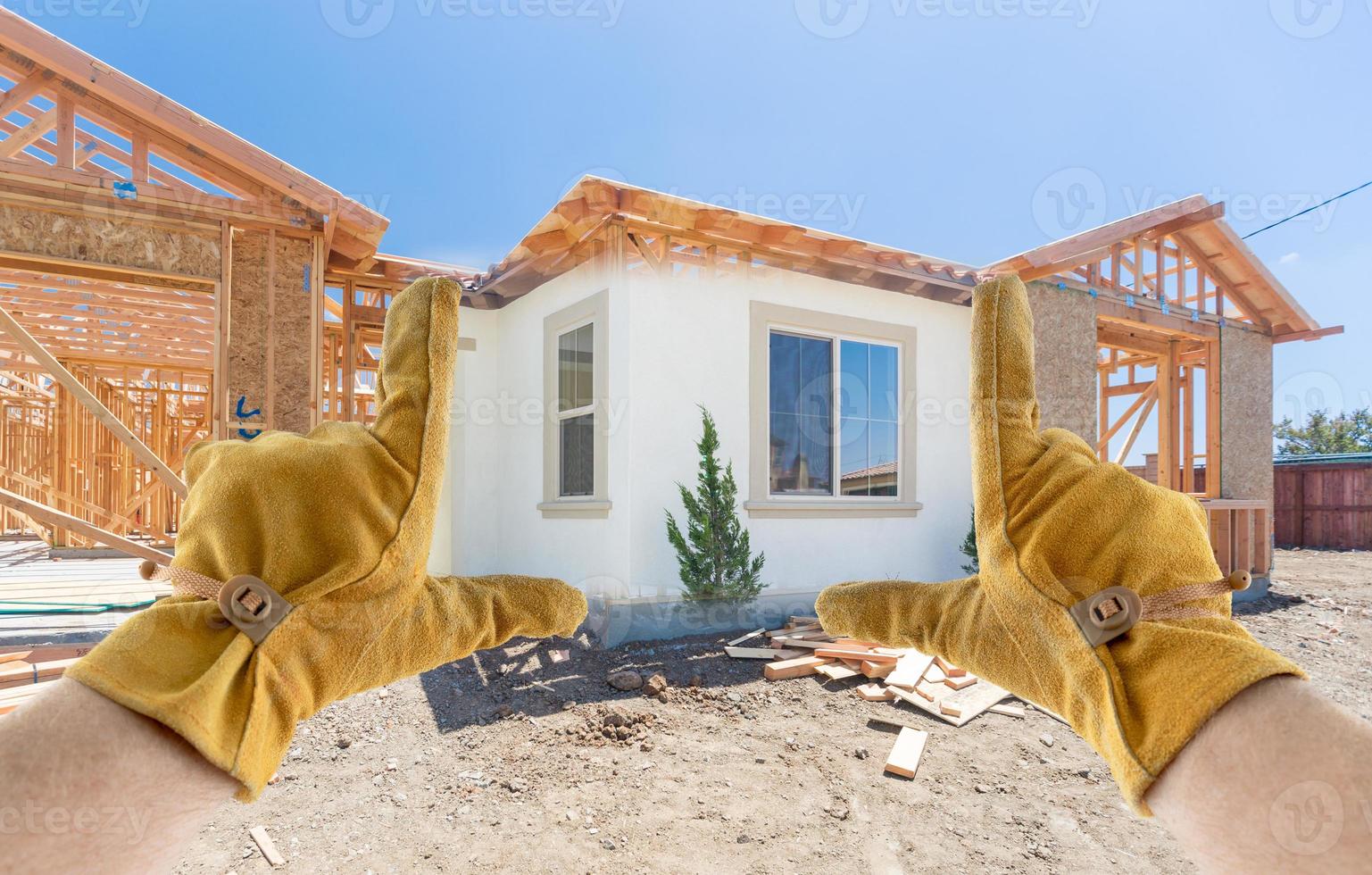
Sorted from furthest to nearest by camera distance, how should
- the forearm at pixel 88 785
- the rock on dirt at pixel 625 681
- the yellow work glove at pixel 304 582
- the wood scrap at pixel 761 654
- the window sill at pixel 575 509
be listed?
1. the window sill at pixel 575 509
2. the wood scrap at pixel 761 654
3. the rock on dirt at pixel 625 681
4. the yellow work glove at pixel 304 582
5. the forearm at pixel 88 785

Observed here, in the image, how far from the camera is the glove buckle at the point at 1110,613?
0.67 metres

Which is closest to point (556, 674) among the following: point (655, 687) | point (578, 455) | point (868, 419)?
point (655, 687)

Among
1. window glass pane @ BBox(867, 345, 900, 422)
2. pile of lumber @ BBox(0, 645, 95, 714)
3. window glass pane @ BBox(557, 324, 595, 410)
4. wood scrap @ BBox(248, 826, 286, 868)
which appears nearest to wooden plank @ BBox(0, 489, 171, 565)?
pile of lumber @ BBox(0, 645, 95, 714)

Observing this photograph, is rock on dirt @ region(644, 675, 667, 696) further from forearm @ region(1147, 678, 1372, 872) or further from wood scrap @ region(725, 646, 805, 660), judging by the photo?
forearm @ region(1147, 678, 1372, 872)

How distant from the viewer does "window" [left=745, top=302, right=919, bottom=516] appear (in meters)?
5.70

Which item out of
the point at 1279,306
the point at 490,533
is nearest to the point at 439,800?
the point at 490,533

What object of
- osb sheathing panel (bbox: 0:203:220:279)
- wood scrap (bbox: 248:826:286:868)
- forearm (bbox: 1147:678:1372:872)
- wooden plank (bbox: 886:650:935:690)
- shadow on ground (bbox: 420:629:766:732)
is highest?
osb sheathing panel (bbox: 0:203:220:279)

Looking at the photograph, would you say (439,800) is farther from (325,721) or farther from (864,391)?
(864,391)

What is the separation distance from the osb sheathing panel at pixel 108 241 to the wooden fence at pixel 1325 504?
21.8 meters

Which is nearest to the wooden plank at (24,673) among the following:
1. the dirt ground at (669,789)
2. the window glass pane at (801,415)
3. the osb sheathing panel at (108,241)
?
the dirt ground at (669,789)

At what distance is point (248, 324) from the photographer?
502cm

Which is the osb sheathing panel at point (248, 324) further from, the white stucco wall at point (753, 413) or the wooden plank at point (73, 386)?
the white stucco wall at point (753, 413)

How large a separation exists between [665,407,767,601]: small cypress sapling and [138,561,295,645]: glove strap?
→ 454 centimetres

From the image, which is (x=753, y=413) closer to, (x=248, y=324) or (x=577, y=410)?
(x=577, y=410)
